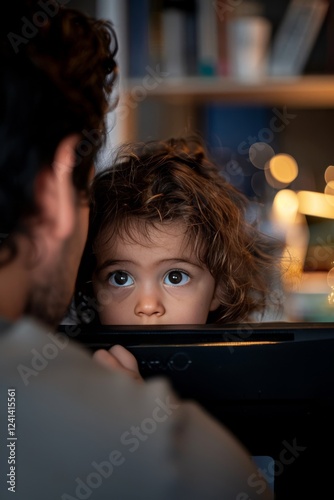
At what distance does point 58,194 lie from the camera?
0.64 metres

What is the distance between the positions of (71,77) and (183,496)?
364mm

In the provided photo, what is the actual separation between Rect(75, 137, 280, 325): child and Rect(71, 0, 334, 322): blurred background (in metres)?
0.56

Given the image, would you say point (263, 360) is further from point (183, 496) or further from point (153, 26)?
point (153, 26)

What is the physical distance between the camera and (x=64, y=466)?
22.8 inches

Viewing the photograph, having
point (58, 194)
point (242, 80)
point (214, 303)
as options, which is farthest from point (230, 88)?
point (58, 194)

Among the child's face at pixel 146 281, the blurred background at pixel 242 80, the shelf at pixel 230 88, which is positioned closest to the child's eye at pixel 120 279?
the child's face at pixel 146 281

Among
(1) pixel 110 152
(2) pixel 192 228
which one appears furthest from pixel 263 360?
(1) pixel 110 152

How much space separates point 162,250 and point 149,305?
0.29 ft

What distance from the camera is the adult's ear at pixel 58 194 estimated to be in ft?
2.05

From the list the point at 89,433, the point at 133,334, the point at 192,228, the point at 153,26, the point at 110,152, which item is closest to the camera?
the point at 89,433

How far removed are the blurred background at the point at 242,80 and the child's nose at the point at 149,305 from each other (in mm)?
699

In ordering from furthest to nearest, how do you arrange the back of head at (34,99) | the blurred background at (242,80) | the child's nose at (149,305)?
the blurred background at (242,80) → the child's nose at (149,305) → the back of head at (34,99)

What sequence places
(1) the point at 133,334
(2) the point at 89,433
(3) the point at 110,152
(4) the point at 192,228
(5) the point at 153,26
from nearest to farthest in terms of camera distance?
(2) the point at 89,433 < (1) the point at 133,334 < (4) the point at 192,228 < (3) the point at 110,152 < (5) the point at 153,26

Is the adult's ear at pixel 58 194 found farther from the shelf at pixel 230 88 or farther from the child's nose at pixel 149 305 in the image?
the shelf at pixel 230 88
